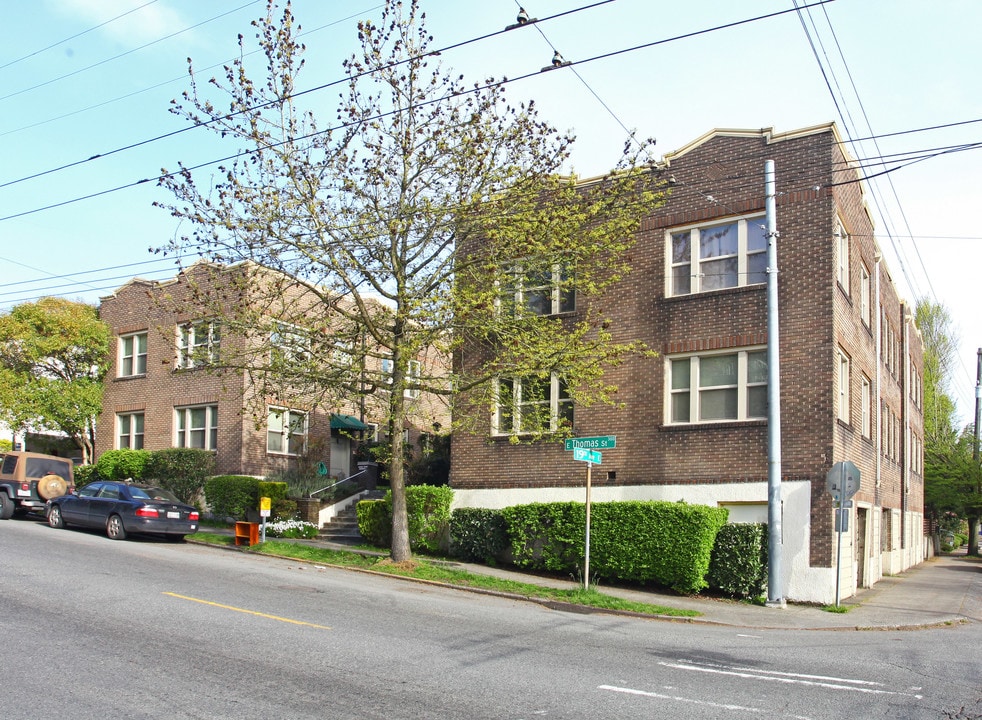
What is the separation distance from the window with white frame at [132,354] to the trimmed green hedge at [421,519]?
45.3 feet

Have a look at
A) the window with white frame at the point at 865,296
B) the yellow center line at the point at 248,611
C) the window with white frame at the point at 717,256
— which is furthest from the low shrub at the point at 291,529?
the window with white frame at the point at 865,296

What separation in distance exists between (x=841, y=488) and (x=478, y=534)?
8.19m

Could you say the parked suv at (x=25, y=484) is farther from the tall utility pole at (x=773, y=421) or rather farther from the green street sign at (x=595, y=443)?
the tall utility pole at (x=773, y=421)

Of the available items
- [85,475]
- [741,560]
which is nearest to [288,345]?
[741,560]

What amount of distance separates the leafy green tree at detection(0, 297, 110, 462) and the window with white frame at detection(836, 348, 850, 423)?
24896 millimetres

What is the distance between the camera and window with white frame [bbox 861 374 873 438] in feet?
74.2

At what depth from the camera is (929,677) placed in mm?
9742

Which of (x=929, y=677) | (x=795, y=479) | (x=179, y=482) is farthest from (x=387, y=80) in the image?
(x=179, y=482)

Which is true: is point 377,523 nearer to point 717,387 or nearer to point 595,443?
point 595,443

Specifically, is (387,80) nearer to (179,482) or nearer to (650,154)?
(650,154)

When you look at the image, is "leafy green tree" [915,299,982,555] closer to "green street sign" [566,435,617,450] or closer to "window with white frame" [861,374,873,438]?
"window with white frame" [861,374,873,438]

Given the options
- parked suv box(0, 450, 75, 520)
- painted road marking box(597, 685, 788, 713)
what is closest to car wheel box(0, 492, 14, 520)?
parked suv box(0, 450, 75, 520)

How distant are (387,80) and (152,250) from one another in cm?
554

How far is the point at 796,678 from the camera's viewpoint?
30.2ft
